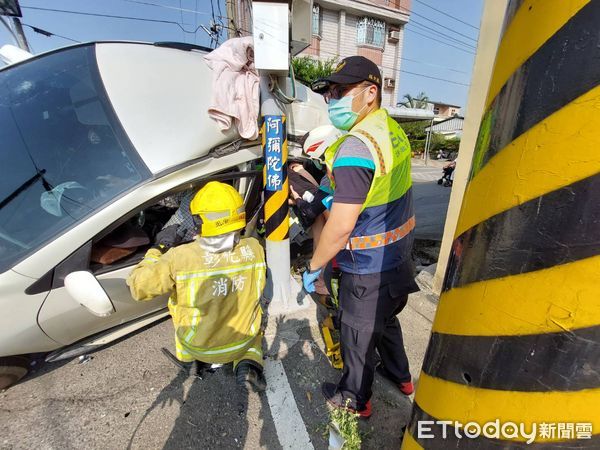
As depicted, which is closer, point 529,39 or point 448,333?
point 529,39

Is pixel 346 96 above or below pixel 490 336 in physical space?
above

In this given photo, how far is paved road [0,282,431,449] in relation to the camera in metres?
1.69

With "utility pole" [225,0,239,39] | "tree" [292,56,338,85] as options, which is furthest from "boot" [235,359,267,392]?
"tree" [292,56,338,85]

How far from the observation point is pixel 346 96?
1557 millimetres

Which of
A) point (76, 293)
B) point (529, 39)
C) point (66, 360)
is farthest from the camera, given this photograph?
point (66, 360)

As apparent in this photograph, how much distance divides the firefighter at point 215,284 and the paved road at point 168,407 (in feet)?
0.61

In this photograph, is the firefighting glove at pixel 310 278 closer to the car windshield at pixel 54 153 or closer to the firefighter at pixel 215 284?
the firefighter at pixel 215 284

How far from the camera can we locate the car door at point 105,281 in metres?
1.79

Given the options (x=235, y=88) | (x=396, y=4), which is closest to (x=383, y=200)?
(x=235, y=88)

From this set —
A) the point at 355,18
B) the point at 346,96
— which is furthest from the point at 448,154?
the point at 346,96

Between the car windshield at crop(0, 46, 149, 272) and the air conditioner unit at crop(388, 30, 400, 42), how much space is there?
21.3 metres

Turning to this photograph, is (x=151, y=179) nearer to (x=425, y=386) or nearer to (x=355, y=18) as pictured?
(x=425, y=386)

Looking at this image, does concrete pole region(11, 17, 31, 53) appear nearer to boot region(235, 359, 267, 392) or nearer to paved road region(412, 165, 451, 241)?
boot region(235, 359, 267, 392)

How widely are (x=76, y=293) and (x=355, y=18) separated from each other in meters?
20.9
